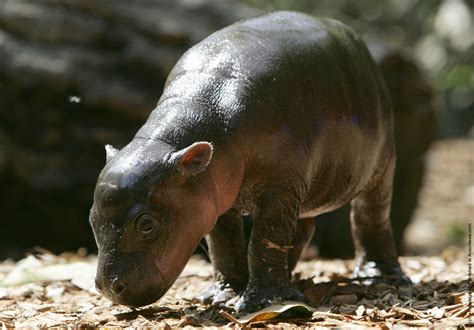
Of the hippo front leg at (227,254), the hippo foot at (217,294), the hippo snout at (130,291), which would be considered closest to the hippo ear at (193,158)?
the hippo snout at (130,291)

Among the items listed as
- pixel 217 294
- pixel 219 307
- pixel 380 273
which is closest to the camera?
pixel 219 307

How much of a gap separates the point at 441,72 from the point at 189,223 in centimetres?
1569

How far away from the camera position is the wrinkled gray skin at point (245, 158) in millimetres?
4195

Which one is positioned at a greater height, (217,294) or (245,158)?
(245,158)

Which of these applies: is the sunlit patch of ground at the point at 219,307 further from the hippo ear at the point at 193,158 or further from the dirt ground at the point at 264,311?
the hippo ear at the point at 193,158

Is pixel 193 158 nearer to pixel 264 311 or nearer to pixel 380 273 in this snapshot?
pixel 264 311

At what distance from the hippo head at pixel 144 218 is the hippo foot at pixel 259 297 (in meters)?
0.56

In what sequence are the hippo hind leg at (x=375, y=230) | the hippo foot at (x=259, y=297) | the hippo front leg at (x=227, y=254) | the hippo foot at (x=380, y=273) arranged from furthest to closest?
the hippo hind leg at (x=375, y=230) < the hippo foot at (x=380, y=273) < the hippo front leg at (x=227, y=254) < the hippo foot at (x=259, y=297)

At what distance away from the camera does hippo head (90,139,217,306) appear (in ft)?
13.6

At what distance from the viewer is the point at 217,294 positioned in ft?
17.1

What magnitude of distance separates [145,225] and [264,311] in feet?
2.66

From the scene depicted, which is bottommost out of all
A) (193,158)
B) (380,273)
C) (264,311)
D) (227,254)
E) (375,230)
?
(264,311)

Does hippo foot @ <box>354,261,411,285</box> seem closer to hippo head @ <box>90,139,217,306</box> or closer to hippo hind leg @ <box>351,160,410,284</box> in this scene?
hippo hind leg @ <box>351,160,410,284</box>

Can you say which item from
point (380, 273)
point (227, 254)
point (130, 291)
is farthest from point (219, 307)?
point (380, 273)
